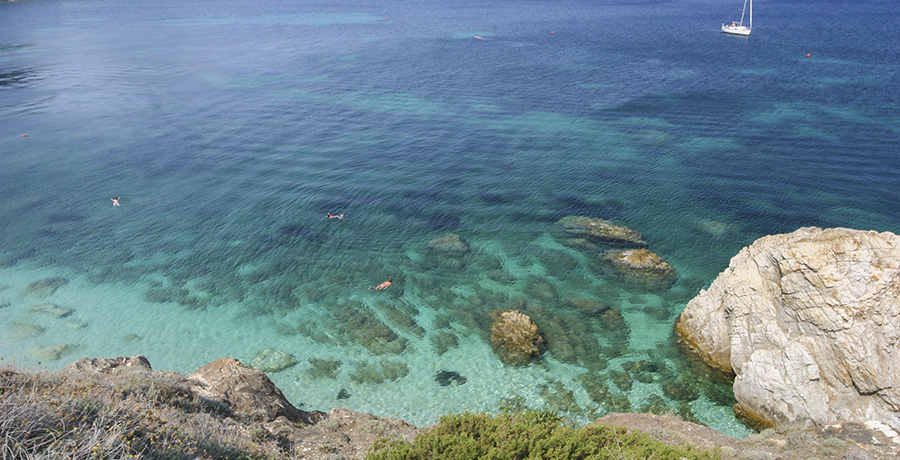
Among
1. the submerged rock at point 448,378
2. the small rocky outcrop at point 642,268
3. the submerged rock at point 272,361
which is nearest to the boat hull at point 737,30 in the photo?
the small rocky outcrop at point 642,268

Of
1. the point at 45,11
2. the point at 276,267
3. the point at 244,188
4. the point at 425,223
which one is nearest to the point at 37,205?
the point at 244,188

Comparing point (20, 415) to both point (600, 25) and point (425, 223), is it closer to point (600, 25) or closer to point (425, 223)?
point (425, 223)

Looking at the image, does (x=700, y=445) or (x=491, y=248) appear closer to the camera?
(x=700, y=445)

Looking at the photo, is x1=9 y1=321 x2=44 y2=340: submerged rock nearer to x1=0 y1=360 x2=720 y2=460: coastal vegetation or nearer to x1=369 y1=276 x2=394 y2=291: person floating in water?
x1=0 y1=360 x2=720 y2=460: coastal vegetation

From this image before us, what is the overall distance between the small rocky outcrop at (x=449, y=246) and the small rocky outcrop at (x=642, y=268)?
8.22 metres

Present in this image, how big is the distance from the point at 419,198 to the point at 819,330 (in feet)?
80.7

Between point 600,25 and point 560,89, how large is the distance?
4743 centimetres

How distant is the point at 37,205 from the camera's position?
35969mm

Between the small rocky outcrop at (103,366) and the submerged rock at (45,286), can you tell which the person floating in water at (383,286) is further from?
the submerged rock at (45,286)

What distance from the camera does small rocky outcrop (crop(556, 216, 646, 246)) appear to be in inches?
1202

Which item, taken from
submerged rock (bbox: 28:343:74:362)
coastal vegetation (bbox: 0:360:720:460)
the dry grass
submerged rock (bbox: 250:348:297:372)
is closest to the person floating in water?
submerged rock (bbox: 250:348:297:372)

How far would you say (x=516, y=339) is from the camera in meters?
23.1

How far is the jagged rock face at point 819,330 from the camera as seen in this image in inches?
699

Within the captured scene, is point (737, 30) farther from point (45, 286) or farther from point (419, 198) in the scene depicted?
point (45, 286)
